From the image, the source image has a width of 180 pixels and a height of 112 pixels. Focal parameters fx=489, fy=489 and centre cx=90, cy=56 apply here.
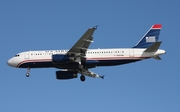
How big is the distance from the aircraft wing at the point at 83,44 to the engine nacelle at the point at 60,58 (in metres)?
0.74

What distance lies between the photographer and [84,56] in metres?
71.2

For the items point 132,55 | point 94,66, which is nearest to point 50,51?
point 94,66

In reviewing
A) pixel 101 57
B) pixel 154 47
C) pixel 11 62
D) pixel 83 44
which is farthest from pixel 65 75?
pixel 154 47

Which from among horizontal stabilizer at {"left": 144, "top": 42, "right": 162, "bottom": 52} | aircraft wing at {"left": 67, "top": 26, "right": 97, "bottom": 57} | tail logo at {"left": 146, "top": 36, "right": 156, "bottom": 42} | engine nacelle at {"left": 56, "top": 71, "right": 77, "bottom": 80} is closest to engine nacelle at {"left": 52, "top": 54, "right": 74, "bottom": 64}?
aircraft wing at {"left": 67, "top": 26, "right": 97, "bottom": 57}

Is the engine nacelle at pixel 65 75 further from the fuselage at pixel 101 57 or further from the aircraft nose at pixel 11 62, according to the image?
the aircraft nose at pixel 11 62

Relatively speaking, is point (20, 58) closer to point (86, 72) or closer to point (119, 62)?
point (86, 72)

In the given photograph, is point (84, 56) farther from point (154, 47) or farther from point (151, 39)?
point (151, 39)

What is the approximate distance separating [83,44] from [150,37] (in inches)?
481

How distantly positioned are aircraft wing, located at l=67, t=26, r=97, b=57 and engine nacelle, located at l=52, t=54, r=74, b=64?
740 mm

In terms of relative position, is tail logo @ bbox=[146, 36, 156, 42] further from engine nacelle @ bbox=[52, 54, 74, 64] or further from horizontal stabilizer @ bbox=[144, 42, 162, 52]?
engine nacelle @ bbox=[52, 54, 74, 64]

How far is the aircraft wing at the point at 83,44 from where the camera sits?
65.4 metres

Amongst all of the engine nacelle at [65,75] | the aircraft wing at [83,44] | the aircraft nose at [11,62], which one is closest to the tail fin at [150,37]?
the aircraft wing at [83,44]

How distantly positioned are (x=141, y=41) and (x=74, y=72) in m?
11.4

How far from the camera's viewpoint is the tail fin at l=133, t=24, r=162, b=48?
74.5m
